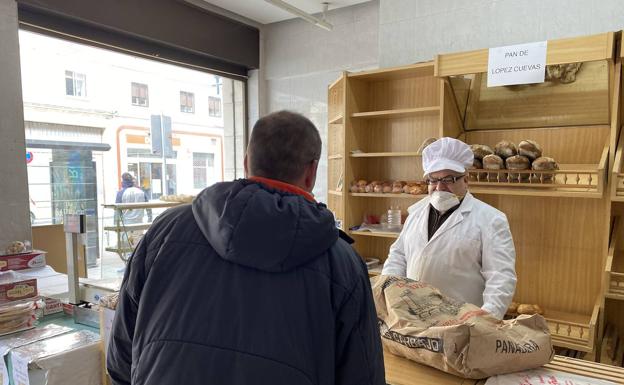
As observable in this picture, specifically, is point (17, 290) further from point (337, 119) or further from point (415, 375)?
point (337, 119)

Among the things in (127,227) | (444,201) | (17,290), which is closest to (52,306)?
(17,290)

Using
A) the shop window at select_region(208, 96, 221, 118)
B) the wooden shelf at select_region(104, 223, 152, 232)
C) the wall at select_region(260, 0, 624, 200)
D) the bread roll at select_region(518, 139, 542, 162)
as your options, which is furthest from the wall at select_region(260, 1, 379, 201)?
the bread roll at select_region(518, 139, 542, 162)

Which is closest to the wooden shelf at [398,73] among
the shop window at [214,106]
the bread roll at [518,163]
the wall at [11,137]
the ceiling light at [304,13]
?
the bread roll at [518,163]

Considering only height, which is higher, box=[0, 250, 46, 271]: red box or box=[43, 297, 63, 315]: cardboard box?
box=[0, 250, 46, 271]: red box

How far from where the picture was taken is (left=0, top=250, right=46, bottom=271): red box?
2.42 metres

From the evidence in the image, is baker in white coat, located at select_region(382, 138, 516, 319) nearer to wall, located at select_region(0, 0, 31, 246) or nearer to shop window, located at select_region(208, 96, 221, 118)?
wall, located at select_region(0, 0, 31, 246)

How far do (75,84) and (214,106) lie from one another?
171cm

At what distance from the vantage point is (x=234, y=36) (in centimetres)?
458

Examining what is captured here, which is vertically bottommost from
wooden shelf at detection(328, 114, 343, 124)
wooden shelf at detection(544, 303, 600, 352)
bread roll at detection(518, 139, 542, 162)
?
wooden shelf at detection(544, 303, 600, 352)

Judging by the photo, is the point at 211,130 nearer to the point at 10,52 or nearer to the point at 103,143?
the point at 103,143

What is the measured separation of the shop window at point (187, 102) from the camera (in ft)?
15.1

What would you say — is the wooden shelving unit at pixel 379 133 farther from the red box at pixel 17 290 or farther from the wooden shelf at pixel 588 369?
the red box at pixel 17 290

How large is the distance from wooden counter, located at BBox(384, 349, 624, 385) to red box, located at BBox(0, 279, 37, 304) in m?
1.66

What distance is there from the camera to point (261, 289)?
0.80 metres
